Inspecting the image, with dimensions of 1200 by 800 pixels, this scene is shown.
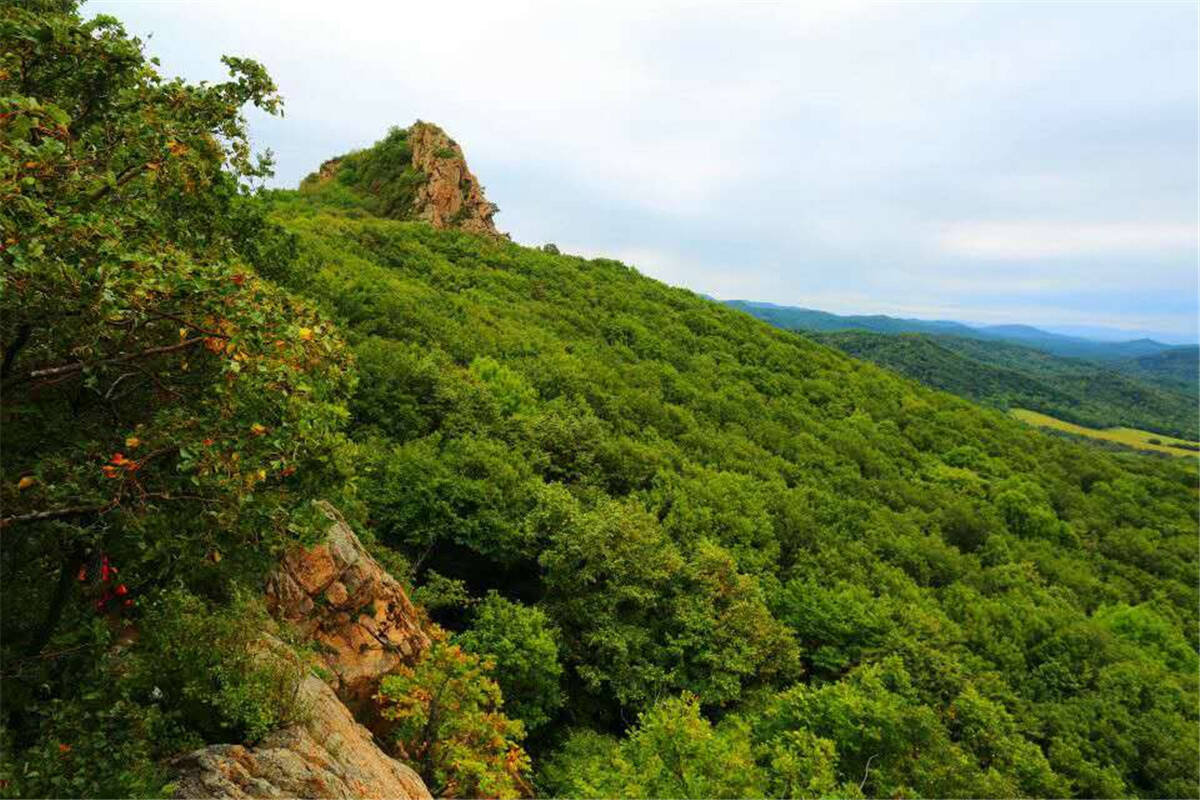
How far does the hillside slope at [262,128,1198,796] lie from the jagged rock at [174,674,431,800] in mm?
4099

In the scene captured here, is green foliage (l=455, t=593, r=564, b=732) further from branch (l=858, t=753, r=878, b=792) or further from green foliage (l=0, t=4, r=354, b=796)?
Result: green foliage (l=0, t=4, r=354, b=796)

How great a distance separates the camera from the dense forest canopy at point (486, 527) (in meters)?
6.31

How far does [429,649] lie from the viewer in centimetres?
1605

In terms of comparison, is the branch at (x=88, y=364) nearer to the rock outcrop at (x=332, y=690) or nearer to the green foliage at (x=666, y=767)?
the rock outcrop at (x=332, y=690)

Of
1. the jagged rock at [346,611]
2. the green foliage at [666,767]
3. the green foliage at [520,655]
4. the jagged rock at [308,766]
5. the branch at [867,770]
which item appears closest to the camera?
the jagged rock at [308,766]

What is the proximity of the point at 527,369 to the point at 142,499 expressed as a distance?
38.0m

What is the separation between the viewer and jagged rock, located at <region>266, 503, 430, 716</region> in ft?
44.2

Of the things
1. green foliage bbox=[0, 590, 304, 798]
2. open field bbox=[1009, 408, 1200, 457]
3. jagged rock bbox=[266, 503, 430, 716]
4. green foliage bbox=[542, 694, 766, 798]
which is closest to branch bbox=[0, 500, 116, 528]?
green foliage bbox=[0, 590, 304, 798]

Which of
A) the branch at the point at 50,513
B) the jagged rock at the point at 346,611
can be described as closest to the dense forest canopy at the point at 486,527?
the branch at the point at 50,513

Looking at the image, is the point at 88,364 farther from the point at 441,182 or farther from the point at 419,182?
the point at 419,182

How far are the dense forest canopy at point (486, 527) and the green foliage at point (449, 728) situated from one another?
0.26 ft

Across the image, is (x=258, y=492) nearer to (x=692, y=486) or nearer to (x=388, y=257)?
(x=692, y=486)

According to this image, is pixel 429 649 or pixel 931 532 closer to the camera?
pixel 429 649

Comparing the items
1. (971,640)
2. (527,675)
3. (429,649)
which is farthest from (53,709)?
(971,640)
